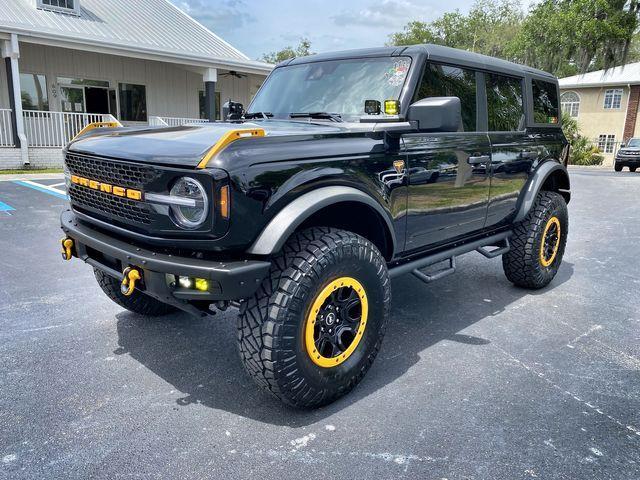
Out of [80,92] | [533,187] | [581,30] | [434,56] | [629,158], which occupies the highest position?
[581,30]

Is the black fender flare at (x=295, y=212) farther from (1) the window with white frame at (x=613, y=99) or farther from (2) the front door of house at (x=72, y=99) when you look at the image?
(1) the window with white frame at (x=613, y=99)

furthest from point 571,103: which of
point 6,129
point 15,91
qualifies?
point 6,129

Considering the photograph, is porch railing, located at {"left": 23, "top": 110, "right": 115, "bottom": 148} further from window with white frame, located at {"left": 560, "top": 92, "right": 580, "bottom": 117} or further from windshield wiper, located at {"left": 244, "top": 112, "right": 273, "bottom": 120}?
window with white frame, located at {"left": 560, "top": 92, "right": 580, "bottom": 117}

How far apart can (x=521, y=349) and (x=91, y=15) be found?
60.2 ft

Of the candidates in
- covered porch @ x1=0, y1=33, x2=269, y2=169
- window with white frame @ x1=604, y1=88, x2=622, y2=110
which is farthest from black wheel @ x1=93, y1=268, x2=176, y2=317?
window with white frame @ x1=604, y1=88, x2=622, y2=110

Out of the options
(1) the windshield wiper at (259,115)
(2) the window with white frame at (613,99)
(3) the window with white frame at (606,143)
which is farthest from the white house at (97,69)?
(3) the window with white frame at (606,143)

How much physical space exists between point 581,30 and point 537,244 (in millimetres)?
34274

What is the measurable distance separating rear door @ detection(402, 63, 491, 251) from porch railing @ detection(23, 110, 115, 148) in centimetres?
1345

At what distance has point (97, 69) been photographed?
55.2ft

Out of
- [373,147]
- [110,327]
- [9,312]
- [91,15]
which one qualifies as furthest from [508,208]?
[91,15]

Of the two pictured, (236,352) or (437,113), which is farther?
(236,352)

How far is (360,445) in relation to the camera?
2438mm

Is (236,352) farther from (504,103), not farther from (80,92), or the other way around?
Result: (80,92)

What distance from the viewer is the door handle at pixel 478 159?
3740mm
